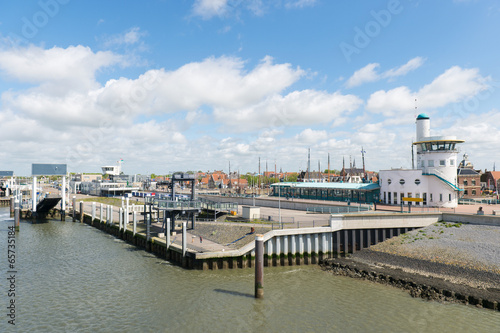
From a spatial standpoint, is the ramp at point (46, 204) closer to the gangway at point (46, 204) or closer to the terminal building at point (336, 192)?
the gangway at point (46, 204)

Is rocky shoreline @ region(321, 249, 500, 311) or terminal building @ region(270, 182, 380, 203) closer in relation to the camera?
rocky shoreline @ region(321, 249, 500, 311)

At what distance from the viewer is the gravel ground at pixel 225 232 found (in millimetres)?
37312

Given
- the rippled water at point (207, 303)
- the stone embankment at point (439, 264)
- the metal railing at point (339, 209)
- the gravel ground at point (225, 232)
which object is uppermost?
the metal railing at point (339, 209)

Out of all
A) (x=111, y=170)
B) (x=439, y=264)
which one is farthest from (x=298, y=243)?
(x=111, y=170)

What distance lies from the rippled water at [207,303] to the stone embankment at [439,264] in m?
1.55

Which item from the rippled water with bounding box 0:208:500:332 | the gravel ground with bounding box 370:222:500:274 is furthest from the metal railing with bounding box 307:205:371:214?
the rippled water with bounding box 0:208:500:332

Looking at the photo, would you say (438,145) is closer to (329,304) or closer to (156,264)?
(329,304)

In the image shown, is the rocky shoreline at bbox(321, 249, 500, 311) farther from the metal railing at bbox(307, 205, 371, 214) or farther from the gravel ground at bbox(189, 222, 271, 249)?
the metal railing at bbox(307, 205, 371, 214)

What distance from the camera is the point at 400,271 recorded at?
3262 cm

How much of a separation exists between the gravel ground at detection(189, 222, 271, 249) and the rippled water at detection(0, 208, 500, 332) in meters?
4.87

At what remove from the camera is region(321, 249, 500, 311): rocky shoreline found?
26.4m

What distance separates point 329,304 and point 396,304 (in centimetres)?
540

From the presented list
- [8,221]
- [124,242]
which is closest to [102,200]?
[8,221]

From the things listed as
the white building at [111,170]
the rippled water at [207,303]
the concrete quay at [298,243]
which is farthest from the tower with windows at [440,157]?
the white building at [111,170]
